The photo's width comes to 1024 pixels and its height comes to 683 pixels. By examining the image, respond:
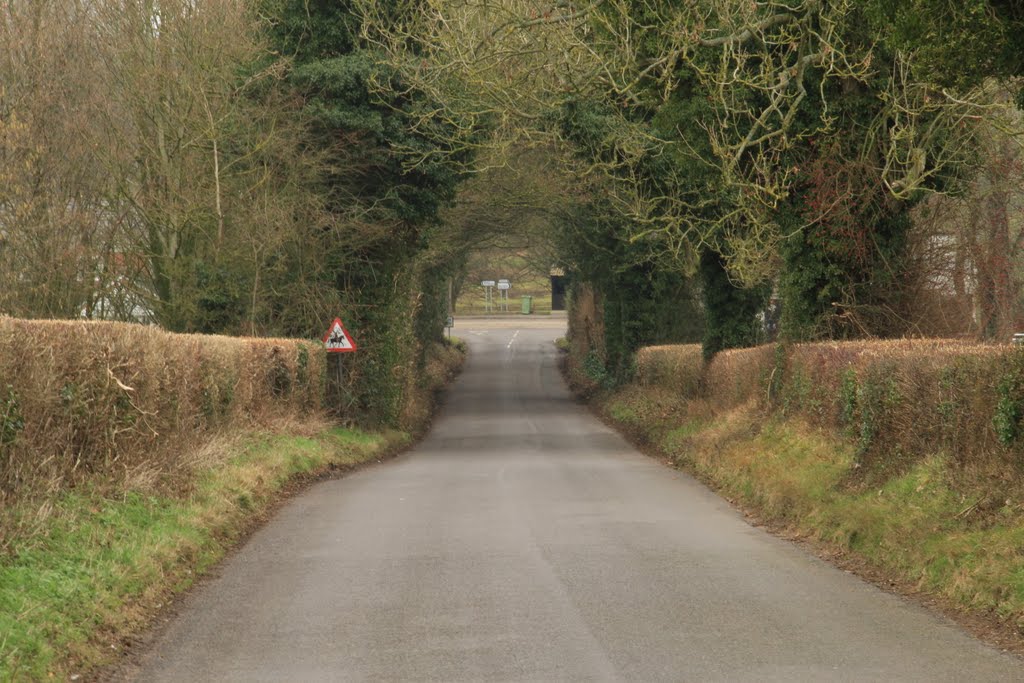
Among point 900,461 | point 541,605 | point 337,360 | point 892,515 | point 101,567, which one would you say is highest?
point 337,360

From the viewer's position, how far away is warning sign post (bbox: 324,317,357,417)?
103ft

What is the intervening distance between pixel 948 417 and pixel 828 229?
9.97 m

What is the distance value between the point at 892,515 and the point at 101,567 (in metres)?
7.38

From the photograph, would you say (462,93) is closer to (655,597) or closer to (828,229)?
(828,229)

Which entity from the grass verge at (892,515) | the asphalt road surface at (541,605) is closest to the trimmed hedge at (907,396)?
the grass verge at (892,515)

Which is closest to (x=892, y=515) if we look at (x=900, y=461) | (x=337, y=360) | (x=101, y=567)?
(x=900, y=461)

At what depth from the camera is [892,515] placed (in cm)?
1256

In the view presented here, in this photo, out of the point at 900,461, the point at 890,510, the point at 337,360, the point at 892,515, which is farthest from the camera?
the point at 337,360

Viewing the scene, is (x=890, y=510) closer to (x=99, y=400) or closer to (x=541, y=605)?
(x=541, y=605)

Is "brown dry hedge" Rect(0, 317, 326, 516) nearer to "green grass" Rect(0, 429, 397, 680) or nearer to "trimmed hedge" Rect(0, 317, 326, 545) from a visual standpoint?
"trimmed hedge" Rect(0, 317, 326, 545)

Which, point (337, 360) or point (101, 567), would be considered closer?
point (101, 567)

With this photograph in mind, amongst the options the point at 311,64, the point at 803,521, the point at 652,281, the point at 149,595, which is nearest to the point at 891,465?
the point at 803,521

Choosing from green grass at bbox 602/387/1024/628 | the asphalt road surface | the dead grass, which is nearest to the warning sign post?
the dead grass

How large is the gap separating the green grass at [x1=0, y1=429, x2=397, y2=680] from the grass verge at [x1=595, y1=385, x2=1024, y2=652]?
6.08 metres
